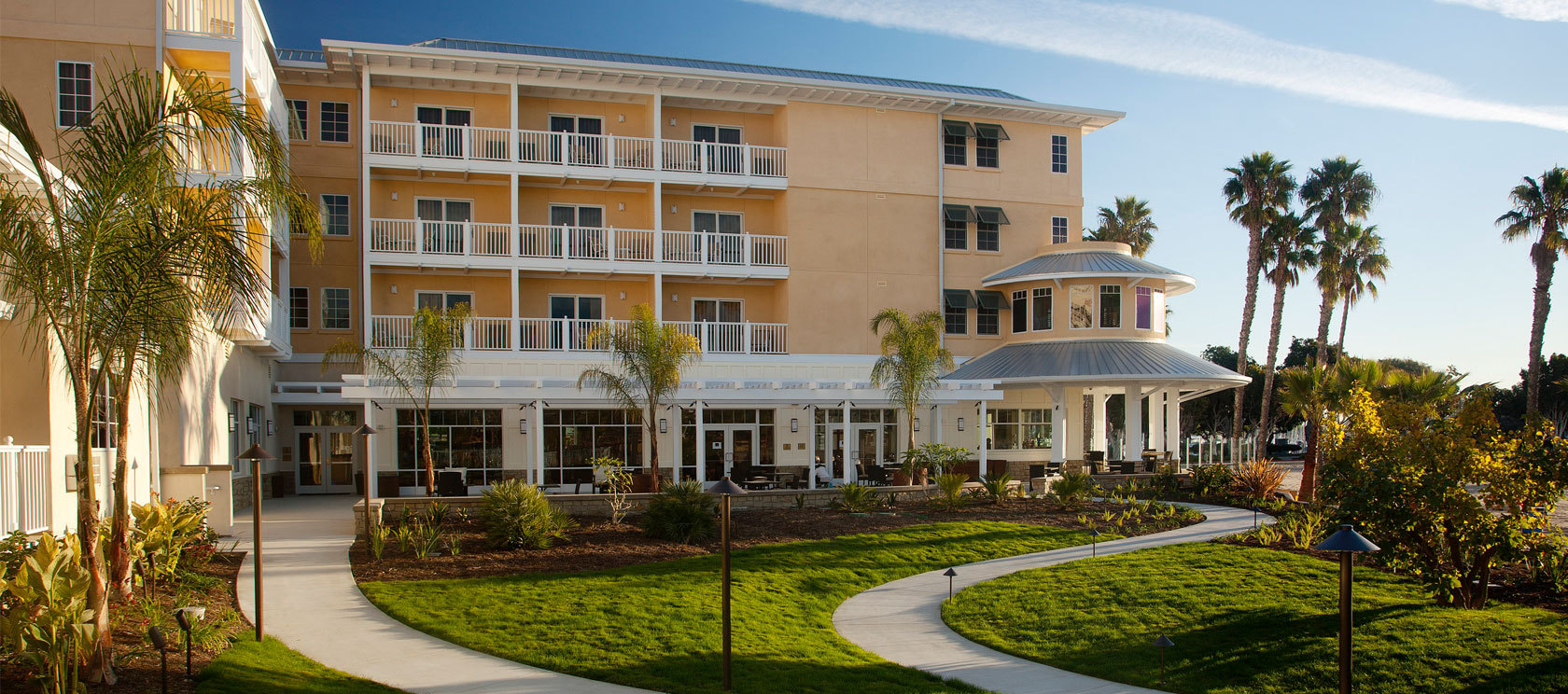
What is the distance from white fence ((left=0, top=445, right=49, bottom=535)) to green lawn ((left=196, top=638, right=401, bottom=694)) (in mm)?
2813

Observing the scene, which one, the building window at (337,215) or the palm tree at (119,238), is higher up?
the building window at (337,215)

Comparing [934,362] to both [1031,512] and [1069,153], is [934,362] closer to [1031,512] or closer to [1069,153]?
[1031,512]

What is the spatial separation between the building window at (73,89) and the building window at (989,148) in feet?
75.0

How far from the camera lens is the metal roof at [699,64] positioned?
3019 centimetres

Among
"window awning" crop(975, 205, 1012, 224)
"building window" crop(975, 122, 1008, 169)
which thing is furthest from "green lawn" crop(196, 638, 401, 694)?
"building window" crop(975, 122, 1008, 169)

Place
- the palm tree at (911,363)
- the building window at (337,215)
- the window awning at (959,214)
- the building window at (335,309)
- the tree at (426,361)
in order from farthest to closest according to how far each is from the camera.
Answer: the window awning at (959,214) < the building window at (337,215) < the building window at (335,309) < the palm tree at (911,363) < the tree at (426,361)

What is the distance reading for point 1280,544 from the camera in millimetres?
17438

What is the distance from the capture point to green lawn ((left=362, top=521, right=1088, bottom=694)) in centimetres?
1029

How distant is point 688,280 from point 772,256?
101 inches

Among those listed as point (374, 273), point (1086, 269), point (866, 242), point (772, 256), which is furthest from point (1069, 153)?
point (374, 273)

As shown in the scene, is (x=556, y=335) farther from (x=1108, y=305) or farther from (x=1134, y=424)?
(x=1134, y=424)

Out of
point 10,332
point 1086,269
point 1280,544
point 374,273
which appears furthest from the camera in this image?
point 1086,269

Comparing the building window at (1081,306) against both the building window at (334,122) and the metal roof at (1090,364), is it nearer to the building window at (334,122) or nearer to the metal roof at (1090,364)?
the metal roof at (1090,364)

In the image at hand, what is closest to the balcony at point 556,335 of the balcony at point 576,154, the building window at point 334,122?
the balcony at point 576,154
